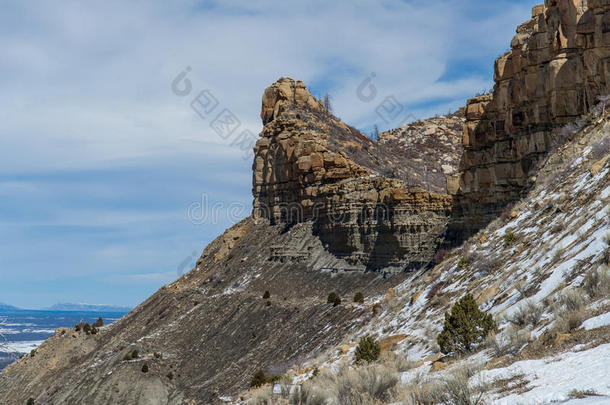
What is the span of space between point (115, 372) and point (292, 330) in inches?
706

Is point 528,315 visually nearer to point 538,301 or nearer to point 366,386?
point 538,301

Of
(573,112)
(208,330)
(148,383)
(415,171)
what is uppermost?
(415,171)

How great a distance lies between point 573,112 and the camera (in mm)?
27234

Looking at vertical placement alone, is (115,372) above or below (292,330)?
below

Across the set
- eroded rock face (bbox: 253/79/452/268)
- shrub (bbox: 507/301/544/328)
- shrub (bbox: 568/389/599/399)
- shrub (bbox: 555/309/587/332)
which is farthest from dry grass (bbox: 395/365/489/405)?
eroded rock face (bbox: 253/79/452/268)

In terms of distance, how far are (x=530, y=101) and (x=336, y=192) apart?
2708 centimetres

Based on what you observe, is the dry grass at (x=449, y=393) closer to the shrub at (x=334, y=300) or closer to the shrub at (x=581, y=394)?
the shrub at (x=581, y=394)

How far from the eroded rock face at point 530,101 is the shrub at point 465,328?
55.9ft

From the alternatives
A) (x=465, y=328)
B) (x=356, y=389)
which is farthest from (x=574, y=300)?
(x=356, y=389)

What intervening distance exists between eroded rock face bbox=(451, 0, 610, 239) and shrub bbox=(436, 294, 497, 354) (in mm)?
17040

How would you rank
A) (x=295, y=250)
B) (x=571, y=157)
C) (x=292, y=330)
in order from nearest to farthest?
1. (x=571, y=157)
2. (x=292, y=330)
3. (x=295, y=250)

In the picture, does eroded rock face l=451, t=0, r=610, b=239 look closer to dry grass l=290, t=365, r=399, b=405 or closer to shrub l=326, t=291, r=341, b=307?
shrub l=326, t=291, r=341, b=307

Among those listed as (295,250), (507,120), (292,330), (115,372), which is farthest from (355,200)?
(115,372)

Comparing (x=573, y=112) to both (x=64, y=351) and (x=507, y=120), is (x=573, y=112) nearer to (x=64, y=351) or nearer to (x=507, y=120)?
(x=507, y=120)
